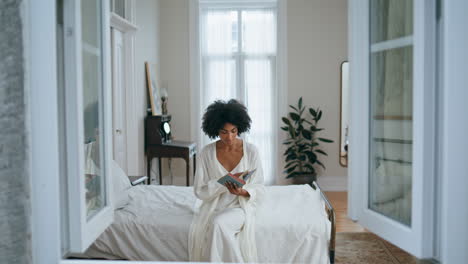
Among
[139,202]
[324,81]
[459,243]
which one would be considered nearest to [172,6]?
[324,81]

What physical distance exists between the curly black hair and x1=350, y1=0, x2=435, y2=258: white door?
1312 mm

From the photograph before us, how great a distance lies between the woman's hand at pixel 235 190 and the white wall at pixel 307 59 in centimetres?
375

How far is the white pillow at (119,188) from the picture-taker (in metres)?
3.40

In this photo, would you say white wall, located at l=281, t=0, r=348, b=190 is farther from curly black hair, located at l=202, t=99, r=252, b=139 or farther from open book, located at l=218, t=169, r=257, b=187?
open book, located at l=218, t=169, r=257, b=187

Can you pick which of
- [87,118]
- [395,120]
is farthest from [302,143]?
[87,118]

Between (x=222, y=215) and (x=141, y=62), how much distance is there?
3.36m

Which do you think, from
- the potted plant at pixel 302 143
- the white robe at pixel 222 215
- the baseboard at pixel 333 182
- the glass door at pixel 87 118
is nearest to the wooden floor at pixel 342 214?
Answer: the baseboard at pixel 333 182

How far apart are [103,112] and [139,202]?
1563 mm

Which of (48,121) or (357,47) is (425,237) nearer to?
(357,47)

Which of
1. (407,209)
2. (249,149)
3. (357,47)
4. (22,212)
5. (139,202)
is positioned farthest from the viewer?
(139,202)

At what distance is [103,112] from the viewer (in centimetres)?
219

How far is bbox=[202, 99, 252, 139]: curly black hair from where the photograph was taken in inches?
133

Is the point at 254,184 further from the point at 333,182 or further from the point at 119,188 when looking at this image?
the point at 333,182

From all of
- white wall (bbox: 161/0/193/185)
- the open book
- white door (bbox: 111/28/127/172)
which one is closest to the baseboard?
white wall (bbox: 161/0/193/185)
